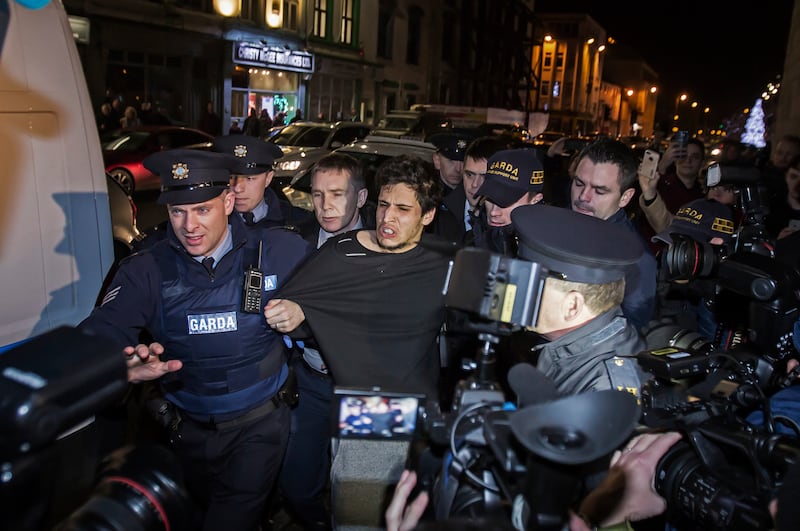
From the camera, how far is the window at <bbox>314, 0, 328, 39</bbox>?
1179 inches

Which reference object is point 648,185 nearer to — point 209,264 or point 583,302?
point 583,302

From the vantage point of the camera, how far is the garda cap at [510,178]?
4160 mm

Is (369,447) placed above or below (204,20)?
below

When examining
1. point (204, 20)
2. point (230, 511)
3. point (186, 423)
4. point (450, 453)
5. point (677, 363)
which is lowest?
point (230, 511)

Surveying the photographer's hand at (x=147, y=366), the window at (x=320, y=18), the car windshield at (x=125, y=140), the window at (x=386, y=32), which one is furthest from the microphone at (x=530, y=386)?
the window at (x=386, y=32)

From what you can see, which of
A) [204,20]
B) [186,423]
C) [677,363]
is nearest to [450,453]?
[677,363]

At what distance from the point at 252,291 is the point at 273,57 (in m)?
25.2

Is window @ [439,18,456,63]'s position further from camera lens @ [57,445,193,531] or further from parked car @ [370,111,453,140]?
camera lens @ [57,445,193,531]

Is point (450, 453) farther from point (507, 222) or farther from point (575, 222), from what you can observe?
point (507, 222)

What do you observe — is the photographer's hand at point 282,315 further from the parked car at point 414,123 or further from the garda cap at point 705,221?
the parked car at point 414,123

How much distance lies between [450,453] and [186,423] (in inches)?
76.4

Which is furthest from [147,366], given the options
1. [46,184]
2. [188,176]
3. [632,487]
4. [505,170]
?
[505,170]

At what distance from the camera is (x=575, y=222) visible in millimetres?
2150

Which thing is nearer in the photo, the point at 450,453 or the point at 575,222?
the point at 450,453
